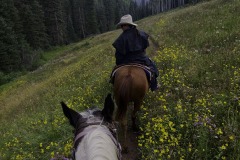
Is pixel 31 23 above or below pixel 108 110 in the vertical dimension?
below

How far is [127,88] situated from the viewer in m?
6.86

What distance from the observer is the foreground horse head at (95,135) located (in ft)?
7.86

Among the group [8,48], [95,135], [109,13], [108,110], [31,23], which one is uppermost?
[95,135]

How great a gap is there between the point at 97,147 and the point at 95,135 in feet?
0.90

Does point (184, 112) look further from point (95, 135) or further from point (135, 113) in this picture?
point (95, 135)

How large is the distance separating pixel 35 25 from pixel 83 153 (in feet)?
204

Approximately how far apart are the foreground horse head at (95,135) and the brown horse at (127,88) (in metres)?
3.42

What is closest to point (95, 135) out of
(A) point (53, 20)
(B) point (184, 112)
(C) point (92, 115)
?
(C) point (92, 115)

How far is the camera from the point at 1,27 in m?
43.0

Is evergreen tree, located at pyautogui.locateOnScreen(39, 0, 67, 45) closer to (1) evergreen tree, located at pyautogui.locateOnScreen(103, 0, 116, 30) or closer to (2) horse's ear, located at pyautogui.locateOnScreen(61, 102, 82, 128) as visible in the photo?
(1) evergreen tree, located at pyautogui.locateOnScreen(103, 0, 116, 30)

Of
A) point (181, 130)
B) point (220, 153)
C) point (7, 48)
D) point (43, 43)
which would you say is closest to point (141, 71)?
point (181, 130)

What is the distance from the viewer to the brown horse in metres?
→ 6.88

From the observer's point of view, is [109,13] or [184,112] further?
[109,13]

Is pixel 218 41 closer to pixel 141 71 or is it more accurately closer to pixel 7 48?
pixel 141 71
